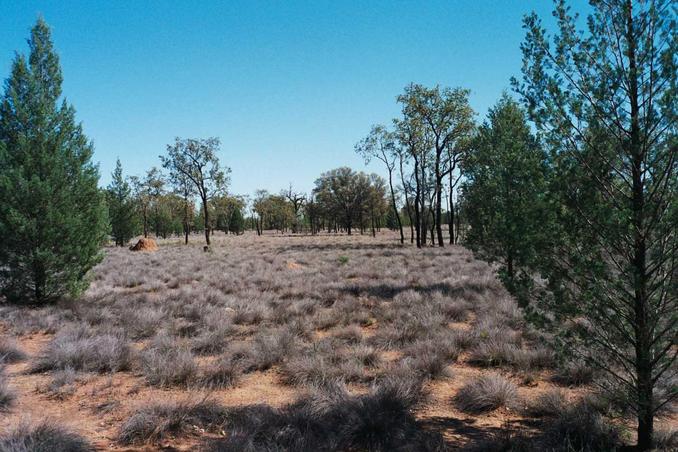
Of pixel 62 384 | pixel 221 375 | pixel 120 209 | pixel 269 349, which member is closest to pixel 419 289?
pixel 269 349

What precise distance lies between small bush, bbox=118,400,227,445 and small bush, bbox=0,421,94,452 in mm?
428

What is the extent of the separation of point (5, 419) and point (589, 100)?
761cm

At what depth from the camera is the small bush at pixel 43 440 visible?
374 cm

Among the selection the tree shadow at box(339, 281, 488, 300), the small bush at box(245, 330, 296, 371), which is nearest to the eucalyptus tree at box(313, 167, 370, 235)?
the tree shadow at box(339, 281, 488, 300)

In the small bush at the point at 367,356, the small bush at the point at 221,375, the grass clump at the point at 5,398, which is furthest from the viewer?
the small bush at the point at 367,356

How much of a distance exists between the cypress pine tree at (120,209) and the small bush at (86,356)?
38357mm

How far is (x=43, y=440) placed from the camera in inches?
157

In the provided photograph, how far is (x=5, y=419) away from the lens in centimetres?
479

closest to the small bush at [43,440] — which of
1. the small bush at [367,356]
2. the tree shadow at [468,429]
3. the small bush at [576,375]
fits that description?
the tree shadow at [468,429]

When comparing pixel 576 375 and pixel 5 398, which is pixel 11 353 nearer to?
pixel 5 398

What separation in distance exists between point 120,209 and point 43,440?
43.9 m

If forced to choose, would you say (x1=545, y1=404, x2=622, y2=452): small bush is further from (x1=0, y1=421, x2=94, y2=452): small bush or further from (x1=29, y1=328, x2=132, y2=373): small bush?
(x1=29, y1=328, x2=132, y2=373): small bush

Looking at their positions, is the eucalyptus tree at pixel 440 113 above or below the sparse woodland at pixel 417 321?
above

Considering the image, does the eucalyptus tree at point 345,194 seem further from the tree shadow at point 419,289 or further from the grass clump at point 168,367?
the grass clump at point 168,367
